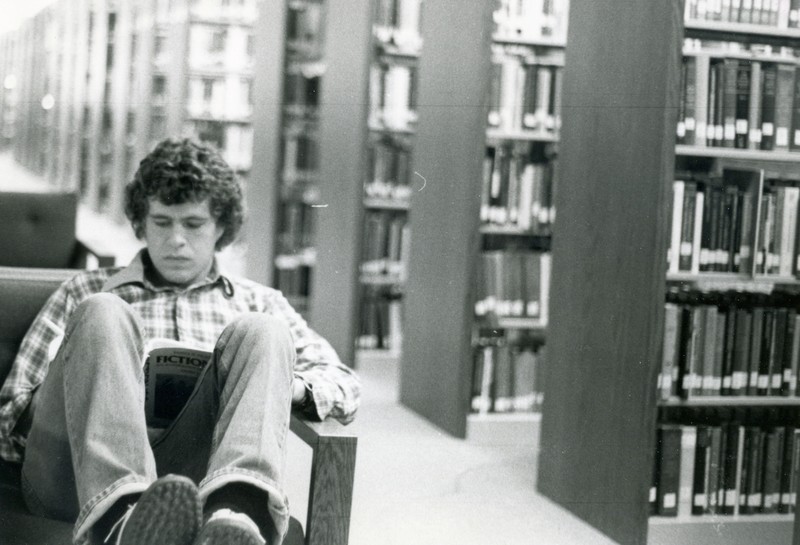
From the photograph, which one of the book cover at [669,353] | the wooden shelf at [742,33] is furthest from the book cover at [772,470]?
the wooden shelf at [742,33]

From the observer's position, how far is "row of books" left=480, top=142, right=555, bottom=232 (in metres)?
4.39

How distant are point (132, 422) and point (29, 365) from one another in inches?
18.6

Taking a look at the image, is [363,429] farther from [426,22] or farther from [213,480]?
[213,480]

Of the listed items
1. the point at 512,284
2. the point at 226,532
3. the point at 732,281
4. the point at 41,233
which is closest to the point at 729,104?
the point at 732,281

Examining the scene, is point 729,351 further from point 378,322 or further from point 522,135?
point 378,322

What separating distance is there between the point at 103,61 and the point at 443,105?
24.0ft

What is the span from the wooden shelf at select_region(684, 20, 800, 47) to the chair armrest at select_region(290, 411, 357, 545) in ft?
5.78

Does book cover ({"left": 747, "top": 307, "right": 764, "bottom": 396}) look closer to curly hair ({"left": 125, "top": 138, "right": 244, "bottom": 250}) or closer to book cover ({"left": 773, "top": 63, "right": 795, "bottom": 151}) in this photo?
book cover ({"left": 773, "top": 63, "right": 795, "bottom": 151})

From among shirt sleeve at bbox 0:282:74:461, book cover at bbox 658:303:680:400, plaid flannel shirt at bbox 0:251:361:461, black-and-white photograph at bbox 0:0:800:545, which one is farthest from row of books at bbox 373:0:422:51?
shirt sleeve at bbox 0:282:74:461

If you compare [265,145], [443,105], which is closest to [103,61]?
[265,145]

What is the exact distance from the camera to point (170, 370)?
6.64 ft

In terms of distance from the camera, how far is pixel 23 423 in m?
2.02

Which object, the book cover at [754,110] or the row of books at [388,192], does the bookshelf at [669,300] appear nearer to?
the book cover at [754,110]

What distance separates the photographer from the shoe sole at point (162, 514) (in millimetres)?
1579
